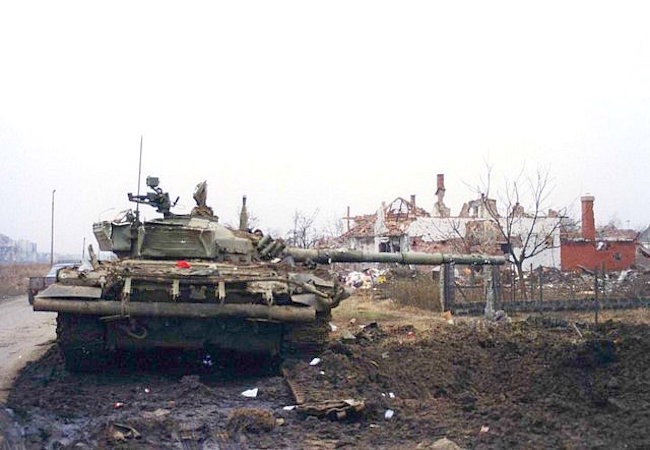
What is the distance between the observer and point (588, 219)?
33.4 m

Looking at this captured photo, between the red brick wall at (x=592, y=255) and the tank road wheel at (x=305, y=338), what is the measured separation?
26.0 metres

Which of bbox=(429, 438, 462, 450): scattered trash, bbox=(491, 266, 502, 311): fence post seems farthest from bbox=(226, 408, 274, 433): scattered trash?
bbox=(491, 266, 502, 311): fence post

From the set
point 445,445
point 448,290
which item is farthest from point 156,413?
point 448,290

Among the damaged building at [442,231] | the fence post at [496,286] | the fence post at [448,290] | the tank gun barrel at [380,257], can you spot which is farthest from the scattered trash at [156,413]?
the damaged building at [442,231]

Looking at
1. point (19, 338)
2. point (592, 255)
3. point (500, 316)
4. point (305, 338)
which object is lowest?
point (19, 338)

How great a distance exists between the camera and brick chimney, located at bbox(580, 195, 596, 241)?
109 feet

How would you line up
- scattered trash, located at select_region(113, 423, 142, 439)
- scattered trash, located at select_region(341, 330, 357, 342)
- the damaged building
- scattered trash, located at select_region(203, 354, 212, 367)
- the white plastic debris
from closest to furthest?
scattered trash, located at select_region(113, 423, 142, 439) → the white plastic debris → scattered trash, located at select_region(203, 354, 212, 367) → scattered trash, located at select_region(341, 330, 357, 342) → the damaged building

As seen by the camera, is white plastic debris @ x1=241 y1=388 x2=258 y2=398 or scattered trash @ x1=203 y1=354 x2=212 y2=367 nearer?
white plastic debris @ x1=241 y1=388 x2=258 y2=398

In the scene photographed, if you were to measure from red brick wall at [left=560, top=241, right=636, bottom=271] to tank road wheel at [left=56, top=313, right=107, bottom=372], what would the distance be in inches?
1073

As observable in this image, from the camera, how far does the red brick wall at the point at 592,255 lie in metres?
32.5

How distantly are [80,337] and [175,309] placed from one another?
1.11m

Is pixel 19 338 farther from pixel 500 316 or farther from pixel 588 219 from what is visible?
pixel 588 219

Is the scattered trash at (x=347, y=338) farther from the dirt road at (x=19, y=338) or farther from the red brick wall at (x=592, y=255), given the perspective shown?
the red brick wall at (x=592, y=255)

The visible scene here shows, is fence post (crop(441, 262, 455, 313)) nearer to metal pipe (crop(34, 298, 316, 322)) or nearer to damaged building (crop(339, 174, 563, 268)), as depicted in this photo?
metal pipe (crop(34, 298, 316, 322))
